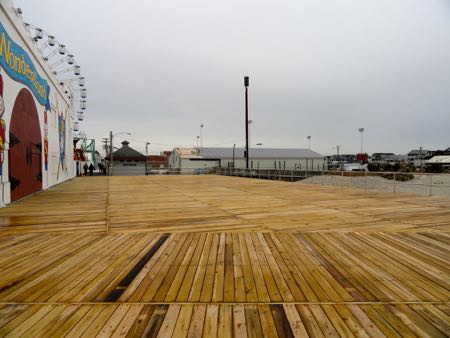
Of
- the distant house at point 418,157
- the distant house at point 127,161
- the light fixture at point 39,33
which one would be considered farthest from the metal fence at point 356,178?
the distant house at point 418,157

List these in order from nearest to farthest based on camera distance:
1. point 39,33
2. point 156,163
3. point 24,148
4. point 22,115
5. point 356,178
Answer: point 22,115
point 24,148
point 356,178
point 39,33
point 156,163

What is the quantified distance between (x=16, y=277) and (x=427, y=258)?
489 cm

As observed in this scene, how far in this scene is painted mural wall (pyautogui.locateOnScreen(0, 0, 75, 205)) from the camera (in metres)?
8.50

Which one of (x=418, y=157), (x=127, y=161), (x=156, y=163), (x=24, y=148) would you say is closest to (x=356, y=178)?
(x=24, y=148)

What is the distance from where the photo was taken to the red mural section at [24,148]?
9.32 meters

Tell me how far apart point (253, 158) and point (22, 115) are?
4700 centimetres

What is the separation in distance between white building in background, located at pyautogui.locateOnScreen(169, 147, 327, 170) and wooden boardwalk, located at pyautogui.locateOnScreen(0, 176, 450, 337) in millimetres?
46091

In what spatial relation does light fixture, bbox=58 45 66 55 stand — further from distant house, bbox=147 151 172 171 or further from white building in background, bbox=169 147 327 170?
white building in background, bbox=169 147 327 170

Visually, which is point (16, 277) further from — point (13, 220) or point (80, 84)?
point (80, 84)

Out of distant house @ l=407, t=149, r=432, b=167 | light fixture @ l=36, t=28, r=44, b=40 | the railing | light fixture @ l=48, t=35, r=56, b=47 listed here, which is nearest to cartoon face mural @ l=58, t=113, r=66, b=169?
light fixture @ l=36, t=28, r=44, b=40

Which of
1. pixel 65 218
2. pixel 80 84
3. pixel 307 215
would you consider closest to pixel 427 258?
pixel 307 215

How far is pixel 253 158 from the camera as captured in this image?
5559 cm

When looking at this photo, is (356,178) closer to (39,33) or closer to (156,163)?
(39,33)

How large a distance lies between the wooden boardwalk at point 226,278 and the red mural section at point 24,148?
409 cm
